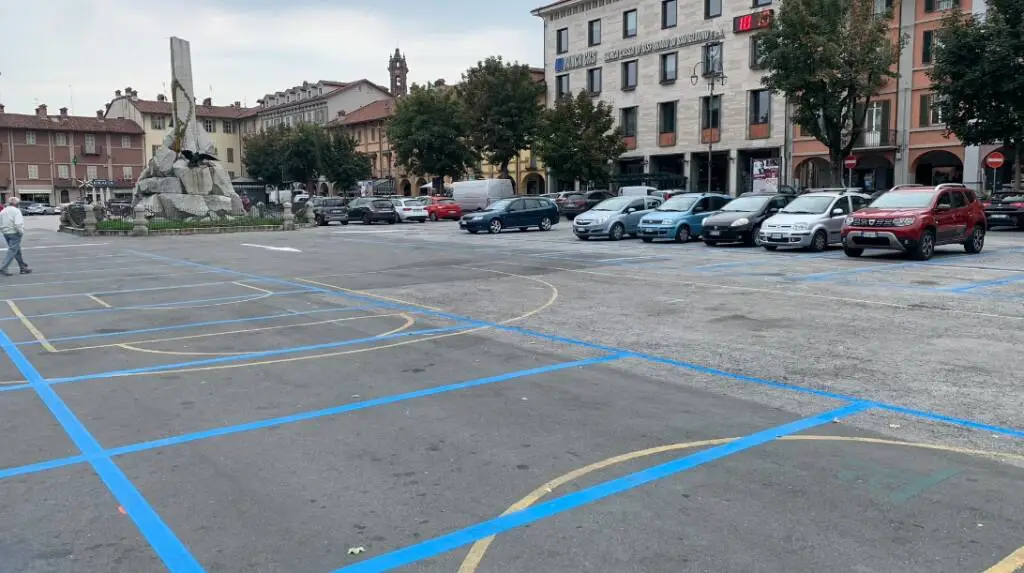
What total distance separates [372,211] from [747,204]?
83.2ft

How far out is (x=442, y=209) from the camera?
4975 cm

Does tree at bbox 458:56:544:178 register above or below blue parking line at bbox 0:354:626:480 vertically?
above

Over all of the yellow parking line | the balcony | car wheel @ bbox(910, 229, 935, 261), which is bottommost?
the yellow parking line

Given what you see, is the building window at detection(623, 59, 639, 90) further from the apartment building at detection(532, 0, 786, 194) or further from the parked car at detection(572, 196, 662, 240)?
the parked car at detection(572, 196, 662, 240)

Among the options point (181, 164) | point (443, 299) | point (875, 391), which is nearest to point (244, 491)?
point (875, 391)

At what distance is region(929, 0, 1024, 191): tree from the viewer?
99.0 ft

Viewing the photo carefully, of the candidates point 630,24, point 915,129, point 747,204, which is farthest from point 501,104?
point 747,204

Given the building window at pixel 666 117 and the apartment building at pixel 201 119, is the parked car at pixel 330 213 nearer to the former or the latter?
the building window at pixel 666 117

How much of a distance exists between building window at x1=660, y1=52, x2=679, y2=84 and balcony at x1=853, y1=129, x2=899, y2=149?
44.0 ft

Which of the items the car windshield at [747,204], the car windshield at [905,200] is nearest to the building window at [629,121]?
the car windshield at [747,204]

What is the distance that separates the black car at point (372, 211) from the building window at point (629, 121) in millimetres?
19222

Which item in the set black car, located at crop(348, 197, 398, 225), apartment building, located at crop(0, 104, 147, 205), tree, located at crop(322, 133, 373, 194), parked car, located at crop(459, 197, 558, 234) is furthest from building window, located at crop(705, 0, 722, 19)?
apartment building, located at crop(0, 104, 147, 205)

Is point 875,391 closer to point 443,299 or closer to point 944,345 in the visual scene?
point 944,345

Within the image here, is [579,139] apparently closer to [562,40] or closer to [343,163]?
[562,40]
